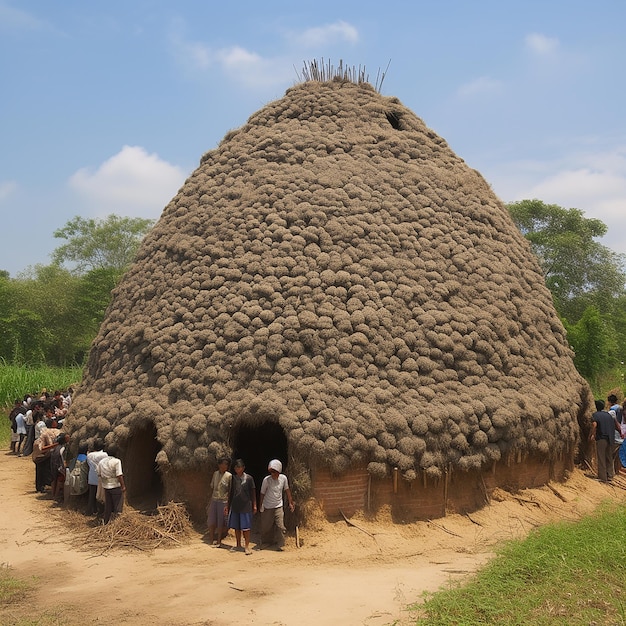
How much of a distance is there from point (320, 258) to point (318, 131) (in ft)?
9.17

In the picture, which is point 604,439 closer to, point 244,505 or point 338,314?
point 338,314

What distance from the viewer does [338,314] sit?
8789 millimetres

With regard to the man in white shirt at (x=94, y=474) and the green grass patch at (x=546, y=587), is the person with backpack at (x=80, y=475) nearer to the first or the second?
the man in white shirt at (x=94, y=474)

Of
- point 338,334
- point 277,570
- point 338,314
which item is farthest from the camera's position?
point 338,314

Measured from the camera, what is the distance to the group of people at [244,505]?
7.62 meters

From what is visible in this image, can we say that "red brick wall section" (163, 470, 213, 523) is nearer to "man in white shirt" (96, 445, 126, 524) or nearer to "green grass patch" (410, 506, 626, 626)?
"man in white shirt" (96, 445, 126, 524)

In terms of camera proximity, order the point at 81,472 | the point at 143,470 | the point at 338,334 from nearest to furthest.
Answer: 1. the point at 338,334
2. the point at 81,472
3. the point at 143,470

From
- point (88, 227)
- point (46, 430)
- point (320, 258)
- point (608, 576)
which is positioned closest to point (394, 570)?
point (608, 576)

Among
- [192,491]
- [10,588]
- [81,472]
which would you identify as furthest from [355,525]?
[81,472]

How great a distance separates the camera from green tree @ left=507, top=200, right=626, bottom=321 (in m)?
29.1

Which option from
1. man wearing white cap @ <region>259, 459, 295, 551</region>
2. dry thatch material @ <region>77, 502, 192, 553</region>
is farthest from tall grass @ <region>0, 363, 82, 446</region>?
man wearing white cap @ <region>259, 459, 295, 551</region>

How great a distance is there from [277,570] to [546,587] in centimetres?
267

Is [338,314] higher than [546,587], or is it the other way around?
[338,314]

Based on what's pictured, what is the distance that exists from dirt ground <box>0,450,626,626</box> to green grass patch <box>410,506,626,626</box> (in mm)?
400
